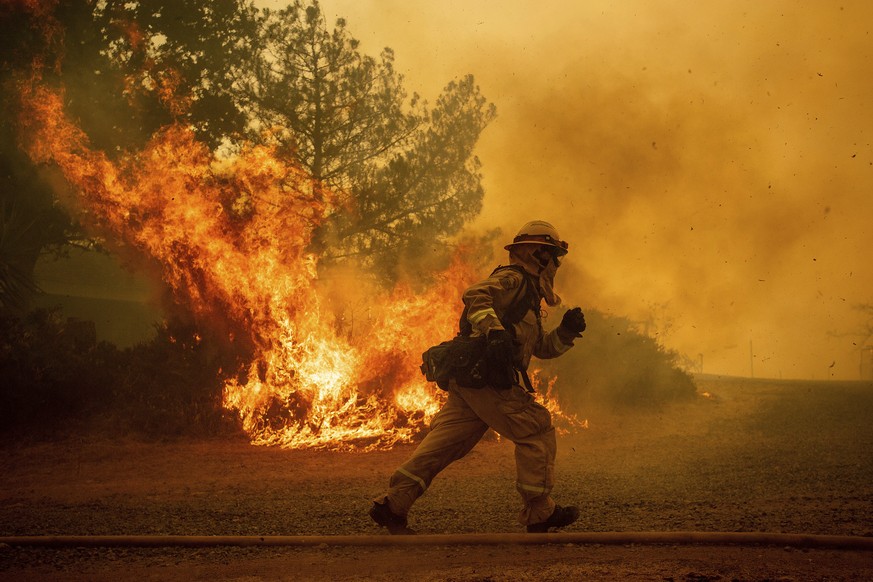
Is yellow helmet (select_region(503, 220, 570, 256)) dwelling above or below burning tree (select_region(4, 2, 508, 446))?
below

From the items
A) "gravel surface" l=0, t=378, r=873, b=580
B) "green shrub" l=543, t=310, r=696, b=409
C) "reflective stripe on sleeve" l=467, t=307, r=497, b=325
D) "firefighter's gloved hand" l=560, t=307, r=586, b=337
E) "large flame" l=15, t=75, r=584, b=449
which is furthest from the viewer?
"green shrub" l=543, t=310, r=696, b=409

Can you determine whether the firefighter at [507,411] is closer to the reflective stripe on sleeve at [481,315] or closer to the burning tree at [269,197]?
the reflective stripe on sleeve at [481,315]

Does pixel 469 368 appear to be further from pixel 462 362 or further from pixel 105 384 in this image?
pixel 105 384

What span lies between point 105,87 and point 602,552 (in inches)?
603

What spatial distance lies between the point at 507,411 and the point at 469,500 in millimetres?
1812

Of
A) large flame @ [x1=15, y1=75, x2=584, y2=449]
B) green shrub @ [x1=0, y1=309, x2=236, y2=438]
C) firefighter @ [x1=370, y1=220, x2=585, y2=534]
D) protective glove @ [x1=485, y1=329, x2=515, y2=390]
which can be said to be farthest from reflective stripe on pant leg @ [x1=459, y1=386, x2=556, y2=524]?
green shrub @ [x1=0, y1=309, x2=236, y2=438]

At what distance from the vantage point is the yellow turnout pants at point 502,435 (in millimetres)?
4938

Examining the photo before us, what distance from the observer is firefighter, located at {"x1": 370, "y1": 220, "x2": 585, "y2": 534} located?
4.93 metres

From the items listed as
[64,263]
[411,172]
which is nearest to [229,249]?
[411,172]

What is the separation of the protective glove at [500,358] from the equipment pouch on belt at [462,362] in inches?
2.5

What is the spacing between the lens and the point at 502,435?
16.2ft

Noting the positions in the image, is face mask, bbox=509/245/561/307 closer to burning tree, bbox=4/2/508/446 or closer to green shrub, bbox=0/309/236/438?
burning tree, bbox=4/2/508/446

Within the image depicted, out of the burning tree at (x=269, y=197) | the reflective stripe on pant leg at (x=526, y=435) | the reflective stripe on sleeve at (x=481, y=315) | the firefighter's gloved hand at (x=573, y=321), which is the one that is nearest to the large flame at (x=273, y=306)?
the burning tree at (x=269, y=197)

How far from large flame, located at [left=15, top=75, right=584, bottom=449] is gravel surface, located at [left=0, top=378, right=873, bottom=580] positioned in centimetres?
84
